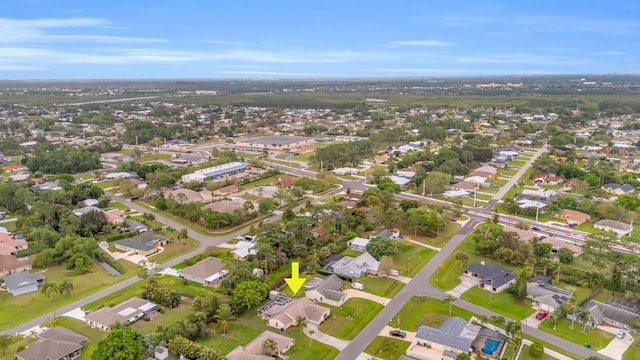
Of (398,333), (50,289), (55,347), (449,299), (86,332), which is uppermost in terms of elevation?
(55,347)

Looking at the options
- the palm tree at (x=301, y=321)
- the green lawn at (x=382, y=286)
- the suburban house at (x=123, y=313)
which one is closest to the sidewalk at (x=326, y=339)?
the palm tree at (x=301, y=321)

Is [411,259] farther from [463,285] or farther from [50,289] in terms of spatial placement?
[50,289]

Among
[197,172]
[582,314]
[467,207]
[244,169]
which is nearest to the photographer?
[582,314]

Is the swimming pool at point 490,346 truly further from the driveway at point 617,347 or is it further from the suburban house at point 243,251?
the suburban house at point 243,251

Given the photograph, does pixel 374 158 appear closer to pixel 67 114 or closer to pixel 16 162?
pixel 16 162

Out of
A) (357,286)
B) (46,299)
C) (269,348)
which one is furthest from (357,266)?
(46,299)

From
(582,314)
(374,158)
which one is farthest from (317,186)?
(582,314)
